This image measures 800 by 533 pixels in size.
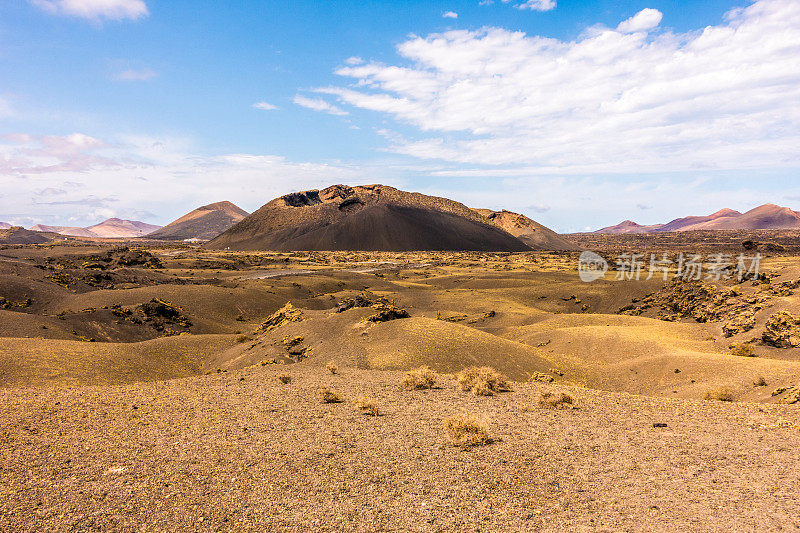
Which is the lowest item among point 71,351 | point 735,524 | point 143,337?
point 143,337

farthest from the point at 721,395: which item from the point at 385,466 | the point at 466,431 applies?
the point at 385,466

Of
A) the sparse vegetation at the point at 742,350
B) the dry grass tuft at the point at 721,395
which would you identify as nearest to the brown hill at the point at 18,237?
the dry grass tuft at the point at 721,395

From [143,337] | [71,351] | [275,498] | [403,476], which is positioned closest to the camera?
[275,498]

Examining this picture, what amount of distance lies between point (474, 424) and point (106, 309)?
26287 millimetres

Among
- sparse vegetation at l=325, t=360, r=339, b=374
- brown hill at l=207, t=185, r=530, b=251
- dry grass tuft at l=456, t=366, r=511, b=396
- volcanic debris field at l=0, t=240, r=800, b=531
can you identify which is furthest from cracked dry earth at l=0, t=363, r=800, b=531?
brown hill at l=207, t=185, r=530, b=251

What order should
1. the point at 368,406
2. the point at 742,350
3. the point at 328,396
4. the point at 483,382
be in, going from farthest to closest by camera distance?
the point at 742,350 < the point at 483,382 < the point at 328,396 < the point at 368,406

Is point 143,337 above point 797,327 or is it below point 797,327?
below

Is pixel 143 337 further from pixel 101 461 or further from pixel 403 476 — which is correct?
pixel 403 476

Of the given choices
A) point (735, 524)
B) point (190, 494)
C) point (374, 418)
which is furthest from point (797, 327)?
point (190, 494)

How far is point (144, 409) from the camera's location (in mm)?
9586

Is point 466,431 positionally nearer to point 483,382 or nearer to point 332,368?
point 483,382

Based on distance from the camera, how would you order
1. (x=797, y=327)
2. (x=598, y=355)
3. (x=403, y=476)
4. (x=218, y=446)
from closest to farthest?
(x=403, y=476) < (x=218, y=446) < (x=797, y=327) < (x=598, y=355)

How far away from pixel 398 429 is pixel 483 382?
12.7 ft

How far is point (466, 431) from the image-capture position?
8102 mm
